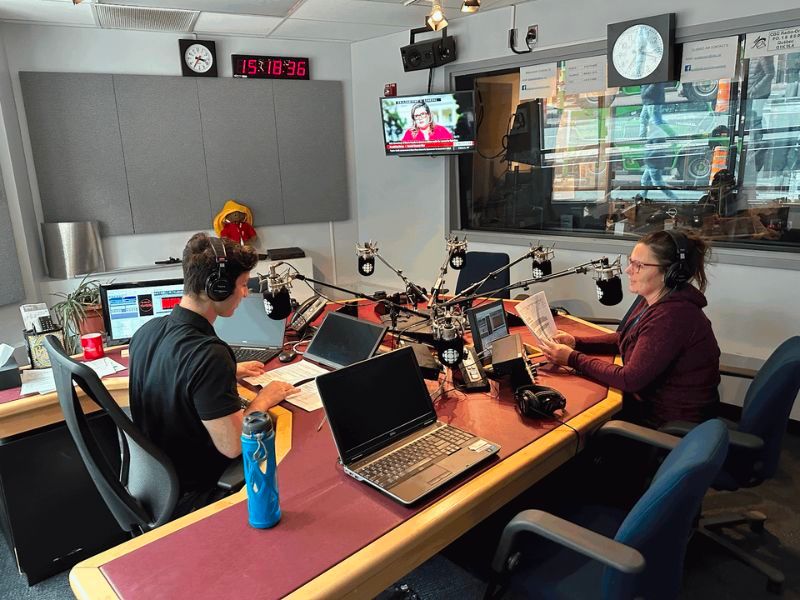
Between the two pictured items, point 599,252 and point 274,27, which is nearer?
point 599,252

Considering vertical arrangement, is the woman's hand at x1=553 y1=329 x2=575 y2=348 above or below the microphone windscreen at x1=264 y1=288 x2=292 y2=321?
below

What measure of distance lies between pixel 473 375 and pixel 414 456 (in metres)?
0.56

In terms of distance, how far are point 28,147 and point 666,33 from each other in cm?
424

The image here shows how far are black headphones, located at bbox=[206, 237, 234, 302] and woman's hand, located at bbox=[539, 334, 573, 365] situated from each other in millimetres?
1196

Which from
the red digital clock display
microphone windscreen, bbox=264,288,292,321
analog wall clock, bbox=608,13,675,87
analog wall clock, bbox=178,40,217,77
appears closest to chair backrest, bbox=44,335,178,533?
microphone windscreen, bbox=264,288,292,321

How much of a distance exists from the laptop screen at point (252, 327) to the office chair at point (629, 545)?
1.41m

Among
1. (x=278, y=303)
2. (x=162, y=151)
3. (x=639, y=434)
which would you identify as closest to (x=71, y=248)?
(x=162, y=151)

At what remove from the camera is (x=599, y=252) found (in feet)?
11.9

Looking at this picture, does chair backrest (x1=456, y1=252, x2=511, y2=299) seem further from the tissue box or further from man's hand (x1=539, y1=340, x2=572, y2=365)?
the tissue box

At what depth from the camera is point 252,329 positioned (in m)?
2.48

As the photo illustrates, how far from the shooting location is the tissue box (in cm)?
208

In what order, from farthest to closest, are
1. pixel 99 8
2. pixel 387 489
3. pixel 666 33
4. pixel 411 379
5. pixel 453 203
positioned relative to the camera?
pixel 453 203
pixel 99 8
pixel 666 33
pixel 411 379
pixel 387 489

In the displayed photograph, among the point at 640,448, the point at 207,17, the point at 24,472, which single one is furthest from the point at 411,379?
the point at 207,17

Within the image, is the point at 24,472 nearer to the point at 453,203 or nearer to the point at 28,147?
the point at 28,147
